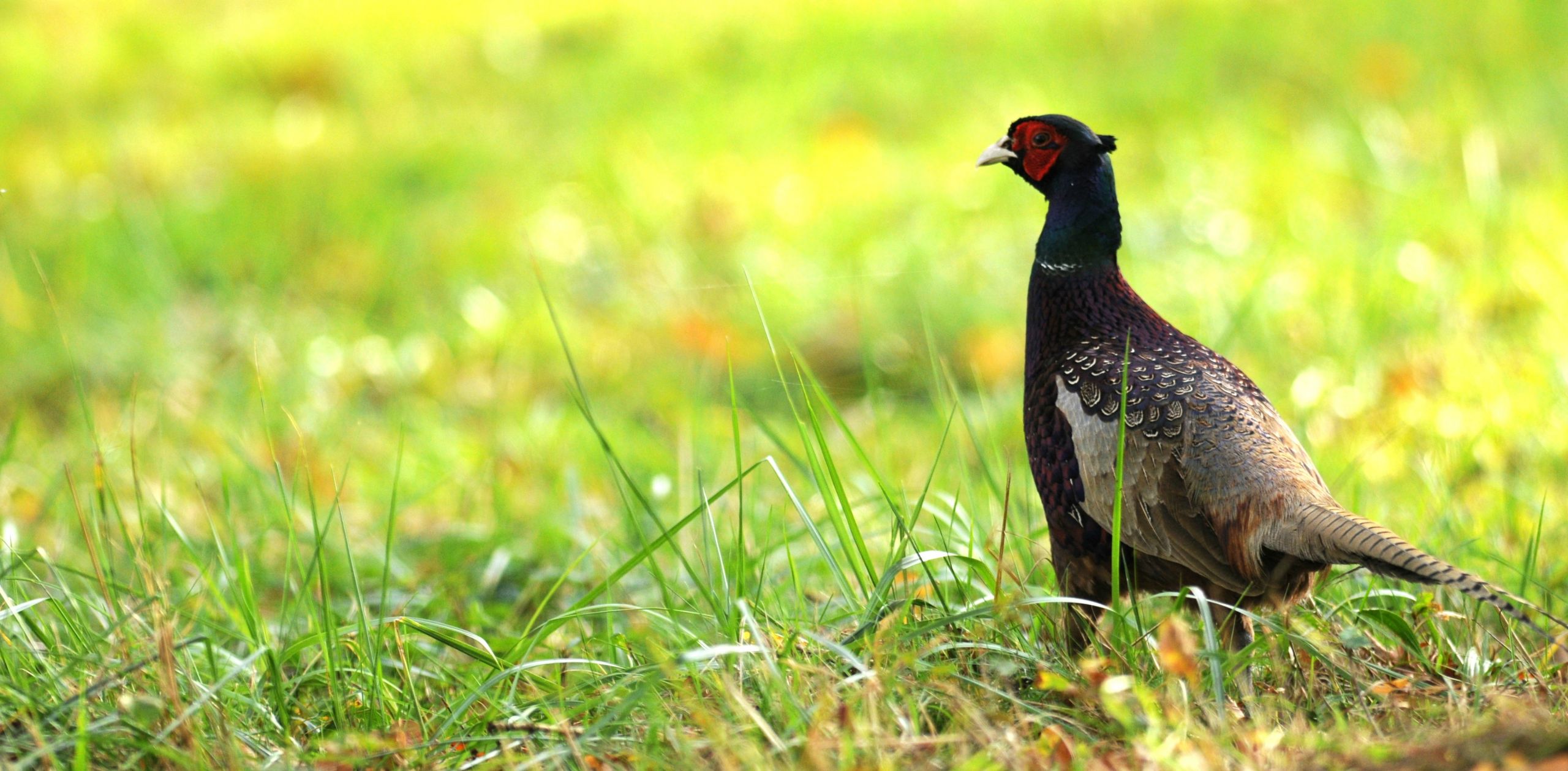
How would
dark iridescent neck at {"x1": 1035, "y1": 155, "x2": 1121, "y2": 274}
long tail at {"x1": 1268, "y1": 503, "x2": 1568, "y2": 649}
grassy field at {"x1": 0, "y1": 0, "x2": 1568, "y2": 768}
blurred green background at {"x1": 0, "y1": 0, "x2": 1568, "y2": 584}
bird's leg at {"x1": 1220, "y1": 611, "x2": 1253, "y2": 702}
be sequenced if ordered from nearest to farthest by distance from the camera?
long tail at {"x1": 1268, "y1": 503, "x2": 1568, "y2": 649} < grassy field at {"x1": 0, "y1": 0, "x2": 1568, "y2": 768} < bird's leg at {"x1": 1220, "y1": 611, "x2": 1253, "y2": 702} < dark iridescent neck at {"x1": 1035, "y1": 155, "x2": 1121, "y2": 274} < blurred green background at {"x1": 0, "y1": 0, "x2": 1568, "y2": 584}

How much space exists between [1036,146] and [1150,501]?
Result: 80 centimetres

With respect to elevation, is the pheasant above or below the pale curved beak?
below

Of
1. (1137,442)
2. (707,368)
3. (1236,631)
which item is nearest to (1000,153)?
(1137,442)

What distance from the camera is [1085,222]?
107 inches

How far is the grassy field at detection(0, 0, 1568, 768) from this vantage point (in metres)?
2.18

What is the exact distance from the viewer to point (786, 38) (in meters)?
8.13

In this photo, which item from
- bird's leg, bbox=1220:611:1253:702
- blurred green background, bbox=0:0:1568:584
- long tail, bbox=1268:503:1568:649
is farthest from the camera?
blurred green background, bbox=0:0:1568:584

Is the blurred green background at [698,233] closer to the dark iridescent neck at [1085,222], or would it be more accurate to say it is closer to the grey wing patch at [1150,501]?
the dark iridescent neck at [1085,222]

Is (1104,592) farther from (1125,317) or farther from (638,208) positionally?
(638,208)

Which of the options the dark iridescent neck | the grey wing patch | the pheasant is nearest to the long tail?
the pheasant

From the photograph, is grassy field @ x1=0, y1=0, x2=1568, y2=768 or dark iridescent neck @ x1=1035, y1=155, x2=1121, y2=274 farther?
dark iridescent neck @ x1=1035, y1=155, x2=1121, y2=274

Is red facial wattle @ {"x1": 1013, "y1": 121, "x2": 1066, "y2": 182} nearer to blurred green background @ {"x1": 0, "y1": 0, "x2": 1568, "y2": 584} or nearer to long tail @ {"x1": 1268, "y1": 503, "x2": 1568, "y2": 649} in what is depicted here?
blurred green background @ {"x1": 0, "y1": 0, "x2": 1568, "y2": 584}

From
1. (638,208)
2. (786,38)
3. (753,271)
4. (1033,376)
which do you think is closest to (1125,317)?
(1033,376)

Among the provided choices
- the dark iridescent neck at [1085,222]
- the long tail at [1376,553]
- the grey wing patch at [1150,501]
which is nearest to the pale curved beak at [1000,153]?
the dark iridescent neck at [1085,222]
